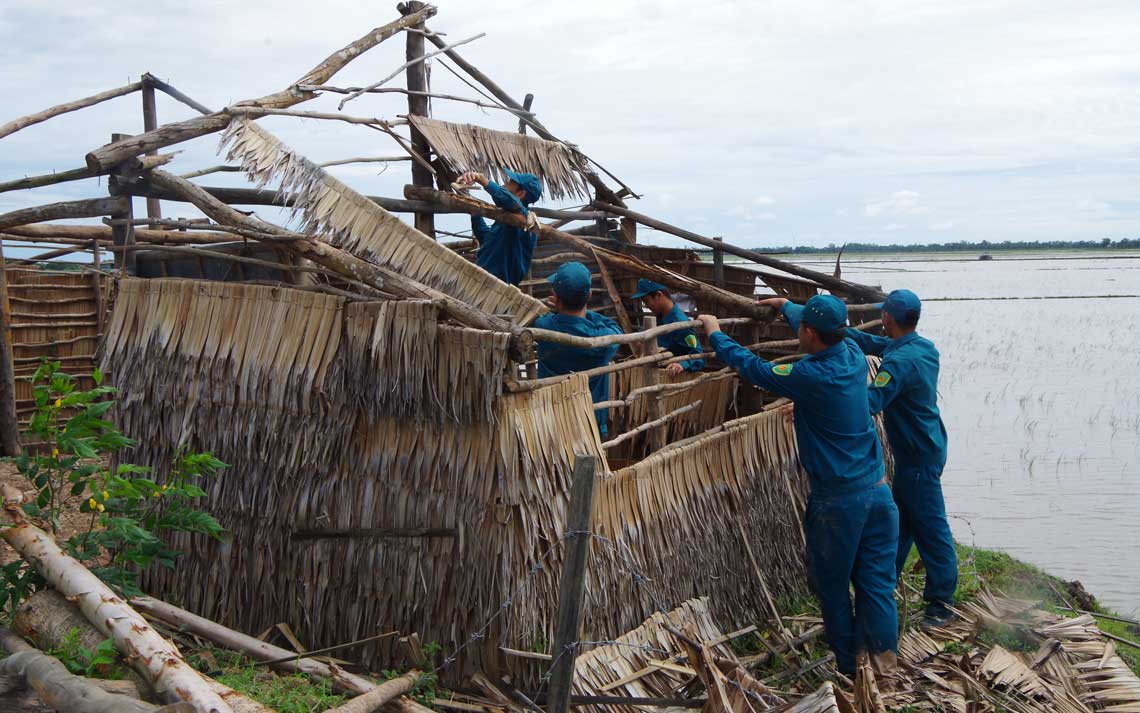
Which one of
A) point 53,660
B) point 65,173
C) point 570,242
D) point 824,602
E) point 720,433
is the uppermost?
point 65,173

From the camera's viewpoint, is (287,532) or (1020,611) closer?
(287,532)

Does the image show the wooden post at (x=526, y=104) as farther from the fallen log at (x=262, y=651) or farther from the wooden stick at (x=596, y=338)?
the fallen log at (x=262, y=651)

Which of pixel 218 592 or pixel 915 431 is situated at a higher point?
pixel 915 431

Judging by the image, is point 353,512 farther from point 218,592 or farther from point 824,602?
point 824,602

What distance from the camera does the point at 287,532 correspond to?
495 cm

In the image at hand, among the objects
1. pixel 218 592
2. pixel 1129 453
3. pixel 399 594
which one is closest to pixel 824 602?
pixel 399 594

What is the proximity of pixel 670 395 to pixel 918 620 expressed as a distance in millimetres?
2181

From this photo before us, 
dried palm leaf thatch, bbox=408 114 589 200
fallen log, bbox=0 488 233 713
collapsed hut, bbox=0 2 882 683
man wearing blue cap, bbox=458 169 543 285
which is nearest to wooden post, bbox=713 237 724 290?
dried palm leaf thatch, bbox=408 114 589 200

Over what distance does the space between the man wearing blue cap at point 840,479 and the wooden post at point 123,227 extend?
11.4 feet

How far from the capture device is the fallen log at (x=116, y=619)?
3197mm

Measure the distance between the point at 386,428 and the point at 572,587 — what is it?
149 centimetres

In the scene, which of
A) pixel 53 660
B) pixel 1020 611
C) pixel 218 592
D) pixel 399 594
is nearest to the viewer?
pixel 53 660

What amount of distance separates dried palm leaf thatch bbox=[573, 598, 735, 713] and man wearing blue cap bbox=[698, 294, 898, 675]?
0.72m

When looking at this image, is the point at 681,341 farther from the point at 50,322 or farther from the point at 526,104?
the point at 50,322
